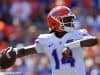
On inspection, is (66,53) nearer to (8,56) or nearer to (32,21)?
(8,56)

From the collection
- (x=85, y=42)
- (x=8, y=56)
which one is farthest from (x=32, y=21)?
(x=85, y=42)

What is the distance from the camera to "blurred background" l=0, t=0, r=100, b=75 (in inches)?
403

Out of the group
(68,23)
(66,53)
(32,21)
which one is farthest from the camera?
(32,21)

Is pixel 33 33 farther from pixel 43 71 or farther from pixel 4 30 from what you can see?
pixel 43 71

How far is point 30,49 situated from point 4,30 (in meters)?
5.91

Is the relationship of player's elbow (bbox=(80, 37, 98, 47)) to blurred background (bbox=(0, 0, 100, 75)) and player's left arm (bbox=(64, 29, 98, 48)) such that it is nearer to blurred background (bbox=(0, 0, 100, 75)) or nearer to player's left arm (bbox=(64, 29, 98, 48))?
player's left arm (bbox=(64, 29, 98, 48))

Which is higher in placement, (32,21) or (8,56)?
(8,56)

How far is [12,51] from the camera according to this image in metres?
6.09

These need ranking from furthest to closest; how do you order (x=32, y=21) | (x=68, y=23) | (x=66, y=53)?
(x=32, y=21) → (x=68, y=23) → (x=66, y=53)

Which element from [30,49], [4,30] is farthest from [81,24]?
[30,49]

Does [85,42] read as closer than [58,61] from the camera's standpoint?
Yes

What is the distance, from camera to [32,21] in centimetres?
1274

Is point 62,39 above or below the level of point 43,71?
above

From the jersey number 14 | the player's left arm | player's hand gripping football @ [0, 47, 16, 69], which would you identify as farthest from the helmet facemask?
player's hand gripping football @ [0, 47, 16, 69]
